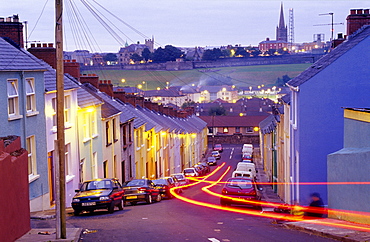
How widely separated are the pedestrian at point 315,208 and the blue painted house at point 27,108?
1036 cm

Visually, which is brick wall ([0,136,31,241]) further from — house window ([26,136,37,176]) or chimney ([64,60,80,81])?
chimney ([64,60,80,81])

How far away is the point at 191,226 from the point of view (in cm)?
1491

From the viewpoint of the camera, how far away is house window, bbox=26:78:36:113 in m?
18.6

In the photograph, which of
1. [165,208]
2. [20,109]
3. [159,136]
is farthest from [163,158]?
[20,109]

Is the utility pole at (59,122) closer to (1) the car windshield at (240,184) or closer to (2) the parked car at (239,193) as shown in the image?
(2) the parked car at (239,193)

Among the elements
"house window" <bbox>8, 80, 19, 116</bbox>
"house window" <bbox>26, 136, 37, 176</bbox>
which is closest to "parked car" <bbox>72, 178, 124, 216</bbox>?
"house window" <bbox>26, 136, 37, 176</bbox>

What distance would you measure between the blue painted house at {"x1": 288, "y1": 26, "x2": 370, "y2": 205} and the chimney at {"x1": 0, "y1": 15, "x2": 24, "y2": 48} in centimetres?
1173

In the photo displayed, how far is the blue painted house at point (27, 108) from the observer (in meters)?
16.6

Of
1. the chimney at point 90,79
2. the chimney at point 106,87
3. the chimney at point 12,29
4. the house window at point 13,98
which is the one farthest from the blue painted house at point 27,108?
the chimney at point 106,87

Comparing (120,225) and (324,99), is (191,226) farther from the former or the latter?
(324,99)

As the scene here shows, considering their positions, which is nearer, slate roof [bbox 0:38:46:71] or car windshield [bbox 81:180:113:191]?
slate roof [bbox 0:38:46:71]

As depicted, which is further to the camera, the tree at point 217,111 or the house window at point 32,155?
the tree at point 217,111

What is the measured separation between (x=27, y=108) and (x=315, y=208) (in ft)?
38.6

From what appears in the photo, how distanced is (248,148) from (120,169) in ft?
137
